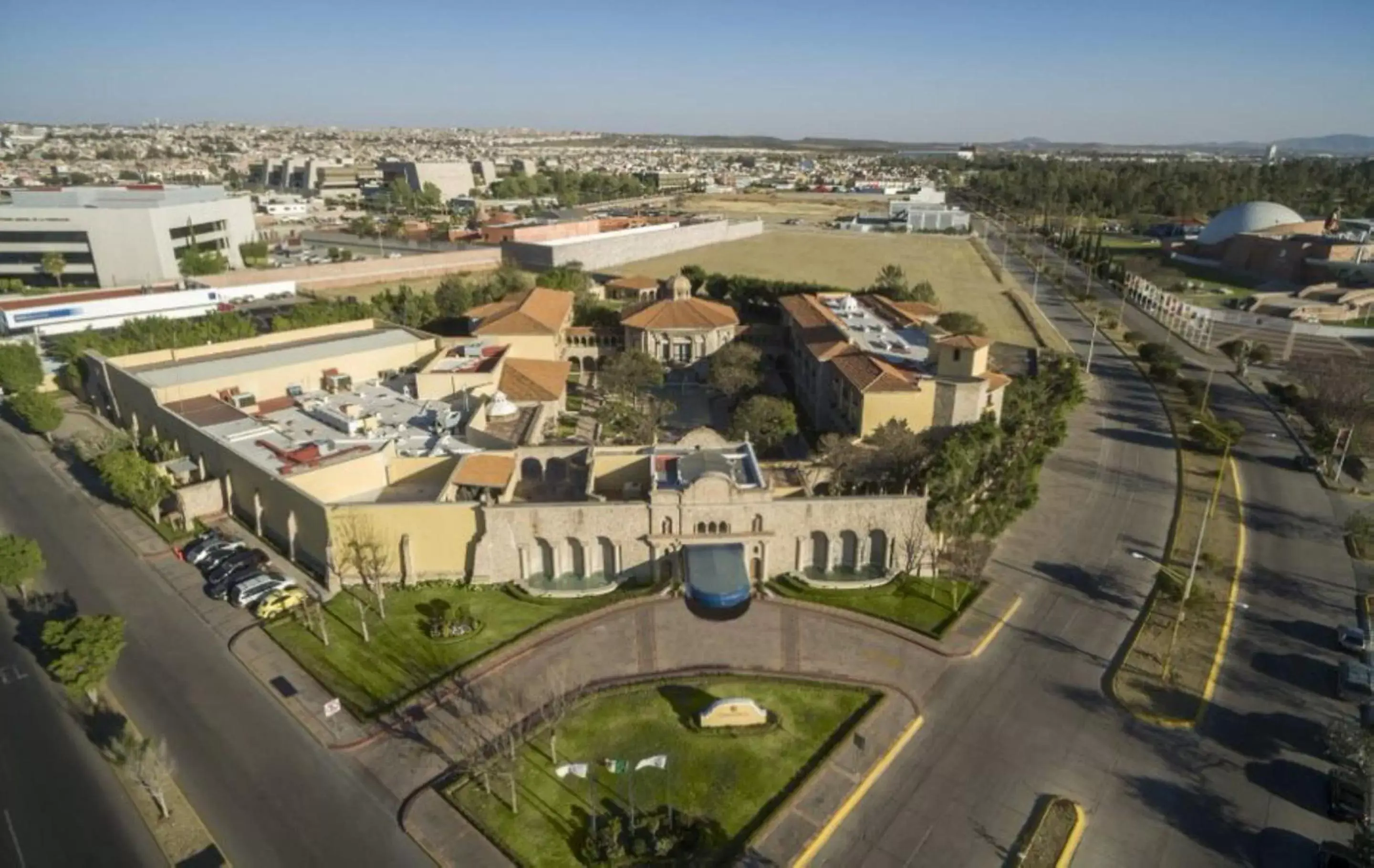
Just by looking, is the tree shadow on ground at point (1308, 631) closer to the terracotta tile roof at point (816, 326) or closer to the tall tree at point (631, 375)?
the terracotta tile roof at point (816, 326)

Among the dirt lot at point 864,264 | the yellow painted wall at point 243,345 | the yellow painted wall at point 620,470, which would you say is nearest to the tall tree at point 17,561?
the yellow painted wall at point 620,470

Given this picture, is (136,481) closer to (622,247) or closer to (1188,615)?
(1188,615)

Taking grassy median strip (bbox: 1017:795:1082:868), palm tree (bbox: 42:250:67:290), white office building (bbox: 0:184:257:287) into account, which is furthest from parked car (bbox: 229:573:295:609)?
palm tree (bbox: 42:250:67:290)

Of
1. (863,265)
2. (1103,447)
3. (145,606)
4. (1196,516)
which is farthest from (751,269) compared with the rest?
(145,606)

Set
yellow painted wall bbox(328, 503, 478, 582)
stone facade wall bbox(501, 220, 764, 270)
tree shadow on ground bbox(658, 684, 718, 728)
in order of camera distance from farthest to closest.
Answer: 1. stone facade wall bbox(501, 220, 764, 270)
2. yellow painted wall bbox(328, 503, 478, 582)
3. tree shadow on ground bbox(658, 684, 718, 728)

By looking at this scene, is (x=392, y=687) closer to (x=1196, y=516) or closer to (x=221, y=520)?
(x=221, y=520)

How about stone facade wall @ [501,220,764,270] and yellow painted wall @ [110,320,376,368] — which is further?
stone facade wall @ [501,220,764,270]

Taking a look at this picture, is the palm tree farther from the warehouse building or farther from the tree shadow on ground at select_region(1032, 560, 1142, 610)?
the tree shadow on ground at select_region(1032, 560, 1142, 610)
